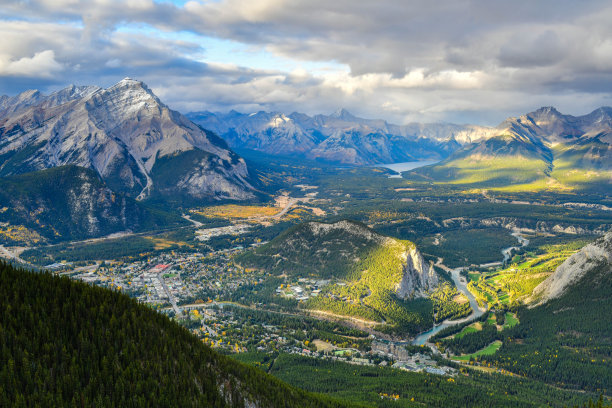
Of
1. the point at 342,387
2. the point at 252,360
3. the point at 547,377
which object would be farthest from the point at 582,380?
the point at 252,360

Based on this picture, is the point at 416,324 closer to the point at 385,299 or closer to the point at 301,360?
the point at 385,299

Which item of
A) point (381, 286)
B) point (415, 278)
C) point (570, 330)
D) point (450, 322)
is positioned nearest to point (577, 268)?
point (570, 330)

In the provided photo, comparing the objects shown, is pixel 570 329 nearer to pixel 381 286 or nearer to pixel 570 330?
pixel 570 330

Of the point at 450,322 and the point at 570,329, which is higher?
the point at 570,329

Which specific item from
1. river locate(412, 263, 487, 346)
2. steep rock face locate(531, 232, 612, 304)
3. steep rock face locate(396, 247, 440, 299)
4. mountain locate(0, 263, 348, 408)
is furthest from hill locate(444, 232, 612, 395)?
mountain locate(0, 263, 348, 408)

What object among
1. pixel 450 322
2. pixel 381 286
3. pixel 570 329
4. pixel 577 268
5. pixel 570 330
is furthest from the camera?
pixel 381 286

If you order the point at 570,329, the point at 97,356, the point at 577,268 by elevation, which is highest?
the point at 97,356

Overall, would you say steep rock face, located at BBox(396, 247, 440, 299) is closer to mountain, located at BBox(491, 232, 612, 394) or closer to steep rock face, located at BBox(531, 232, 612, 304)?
mountain, located at BBox(491, 232, 612, 394)
